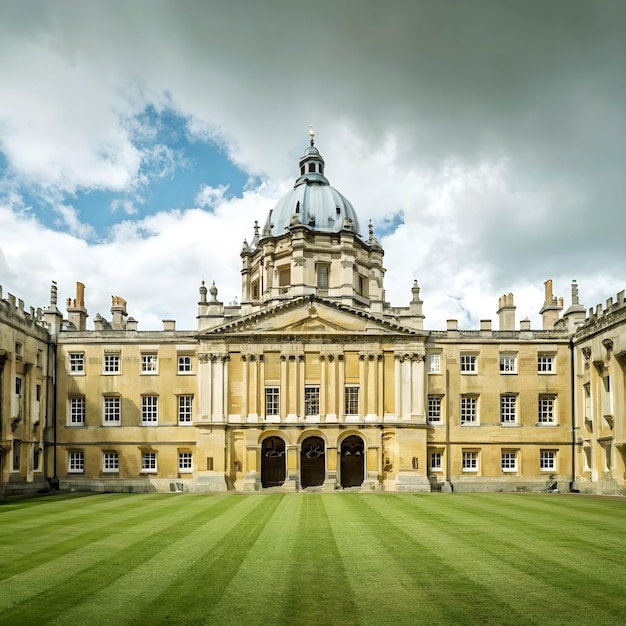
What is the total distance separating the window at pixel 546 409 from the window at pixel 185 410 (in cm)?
2514

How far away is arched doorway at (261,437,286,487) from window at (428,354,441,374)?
39.1 feet

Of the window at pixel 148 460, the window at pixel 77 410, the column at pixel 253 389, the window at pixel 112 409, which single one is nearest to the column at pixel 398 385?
the column at pixel 253 389

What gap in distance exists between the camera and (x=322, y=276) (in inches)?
2295

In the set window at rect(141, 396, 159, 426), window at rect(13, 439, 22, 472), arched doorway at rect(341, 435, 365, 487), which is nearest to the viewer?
window at rect(13, 439, 22, 472)

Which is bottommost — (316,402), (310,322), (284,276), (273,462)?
(273,462)

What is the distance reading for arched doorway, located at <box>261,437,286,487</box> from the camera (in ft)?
167

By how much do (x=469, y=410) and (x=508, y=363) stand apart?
176 inches

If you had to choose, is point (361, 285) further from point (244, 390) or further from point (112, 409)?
point (112, 409)

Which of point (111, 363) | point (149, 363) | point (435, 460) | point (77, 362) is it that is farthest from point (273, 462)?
point (77, 362)

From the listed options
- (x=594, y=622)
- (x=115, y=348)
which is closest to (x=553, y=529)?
(x=594, y=622)

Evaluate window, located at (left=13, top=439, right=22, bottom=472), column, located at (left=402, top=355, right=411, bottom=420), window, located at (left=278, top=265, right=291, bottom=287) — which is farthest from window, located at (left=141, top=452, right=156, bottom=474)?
column, located at (left=402, top=355, right=411, bottom=420)

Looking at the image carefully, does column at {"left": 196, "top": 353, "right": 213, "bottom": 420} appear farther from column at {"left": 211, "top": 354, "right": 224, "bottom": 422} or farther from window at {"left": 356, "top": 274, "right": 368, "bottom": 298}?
window at {"left": 356, "top": 274, "right": 368, "bottom": 298}

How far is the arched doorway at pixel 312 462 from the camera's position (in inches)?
2007

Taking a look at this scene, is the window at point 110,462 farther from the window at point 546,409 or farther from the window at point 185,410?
the window at point 546,409
